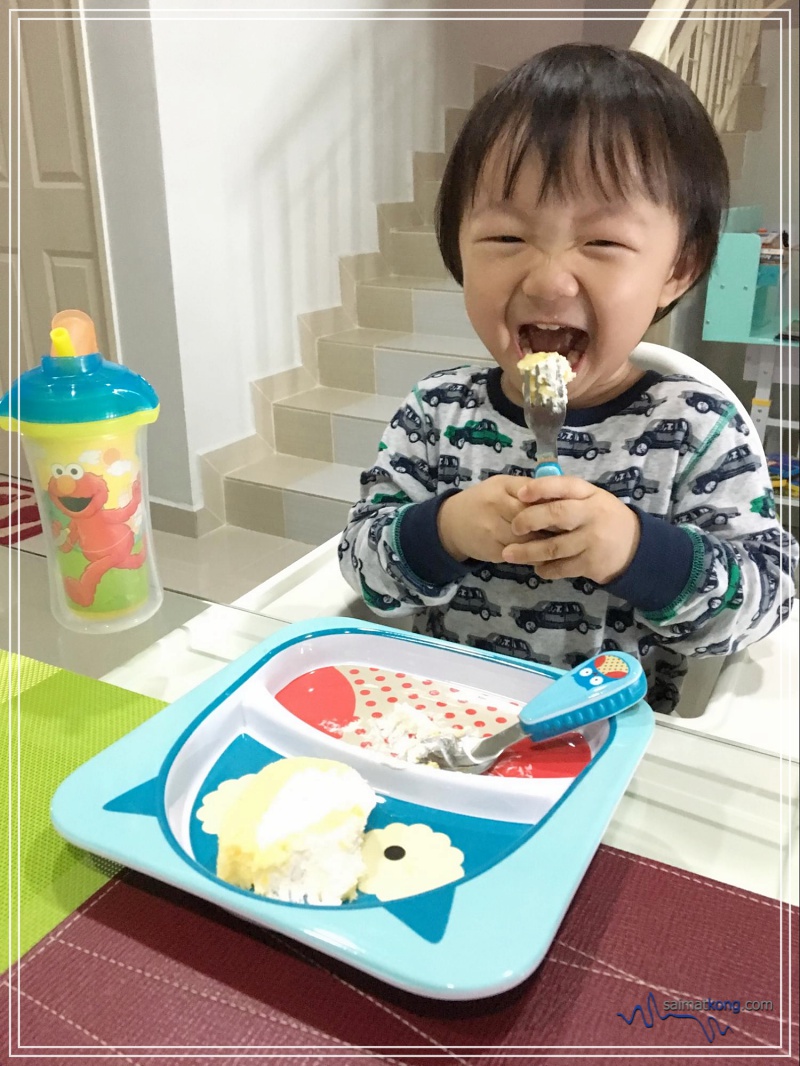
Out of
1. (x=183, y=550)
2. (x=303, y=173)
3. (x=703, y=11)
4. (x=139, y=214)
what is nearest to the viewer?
(x=183, y=550)

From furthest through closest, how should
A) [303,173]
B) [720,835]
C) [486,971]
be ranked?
[303,173]
[720,835]
[486,971]

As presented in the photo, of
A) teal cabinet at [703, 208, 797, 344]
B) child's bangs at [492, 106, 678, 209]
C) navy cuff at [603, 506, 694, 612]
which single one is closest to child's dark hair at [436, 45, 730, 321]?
child's bangs at [492, 106, 678, 209]

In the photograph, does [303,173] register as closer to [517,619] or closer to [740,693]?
[517,619]

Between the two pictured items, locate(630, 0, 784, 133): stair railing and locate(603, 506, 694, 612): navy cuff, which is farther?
locate(630, 0, 784, 133): stair railing

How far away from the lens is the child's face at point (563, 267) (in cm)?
52

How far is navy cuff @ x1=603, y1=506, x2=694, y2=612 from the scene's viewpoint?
549 millimetres

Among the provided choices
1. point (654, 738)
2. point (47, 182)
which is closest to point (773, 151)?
point (654, 738)

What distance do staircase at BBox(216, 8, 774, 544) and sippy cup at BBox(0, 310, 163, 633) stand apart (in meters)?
1.32

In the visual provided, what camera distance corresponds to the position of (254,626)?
616 millimetres

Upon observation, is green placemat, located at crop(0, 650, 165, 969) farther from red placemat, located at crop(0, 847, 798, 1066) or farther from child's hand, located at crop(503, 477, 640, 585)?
→ child's hand, located at crop(503, 477, 640, 585)

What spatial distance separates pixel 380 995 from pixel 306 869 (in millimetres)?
60

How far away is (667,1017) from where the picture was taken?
0.30m

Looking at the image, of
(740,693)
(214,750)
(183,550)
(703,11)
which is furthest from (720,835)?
(703,11)

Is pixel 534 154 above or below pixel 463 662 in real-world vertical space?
above
